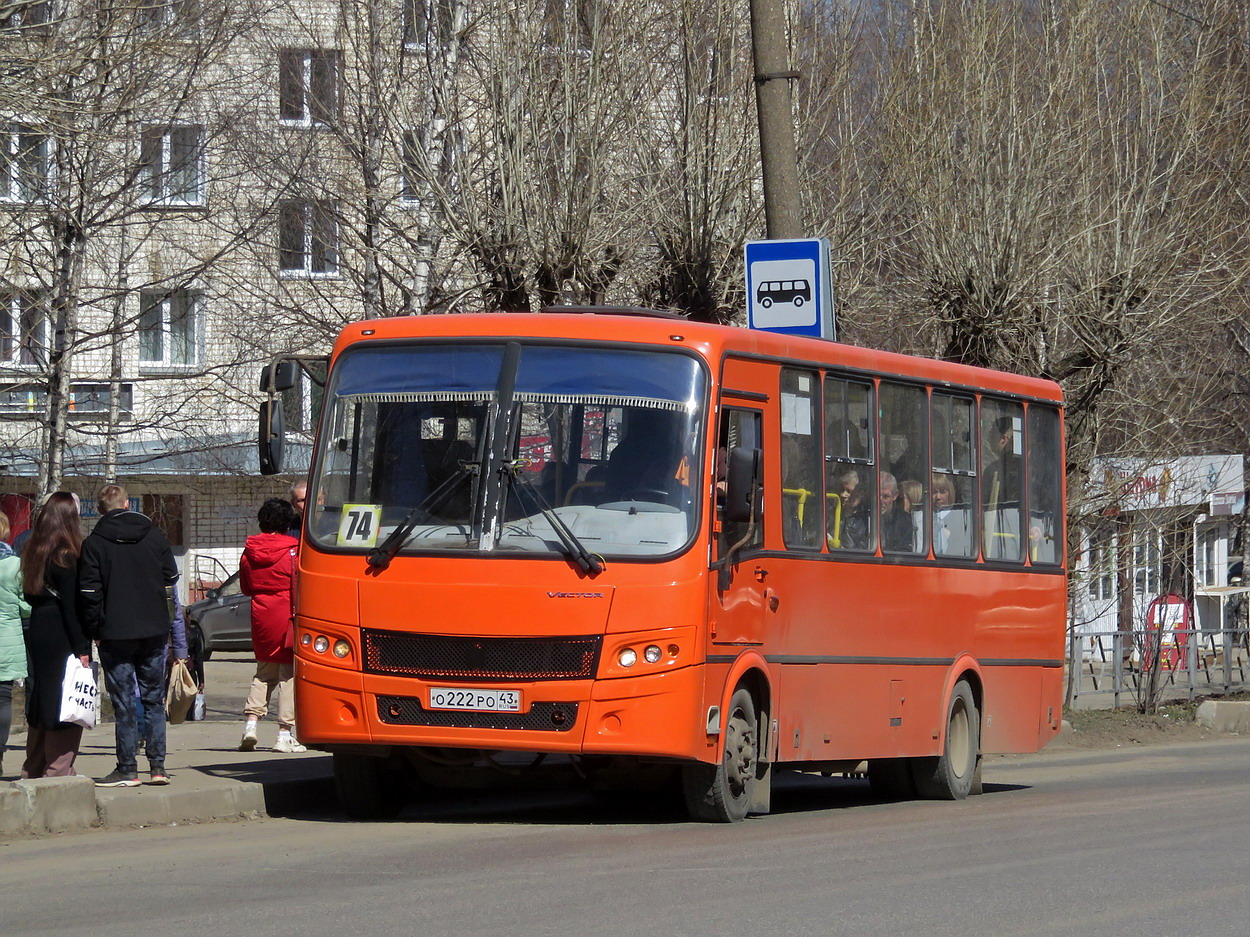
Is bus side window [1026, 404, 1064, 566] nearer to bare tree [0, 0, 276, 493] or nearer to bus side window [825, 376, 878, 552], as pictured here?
bus side window [825, 376, 878, 552]

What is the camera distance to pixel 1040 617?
16.7 m

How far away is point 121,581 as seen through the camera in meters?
11.9

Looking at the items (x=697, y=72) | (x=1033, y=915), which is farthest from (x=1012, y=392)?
(x=1033, y=915)

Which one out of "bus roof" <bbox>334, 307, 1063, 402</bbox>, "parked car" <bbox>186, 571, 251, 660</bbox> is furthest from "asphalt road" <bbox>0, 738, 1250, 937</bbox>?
"parked car" <bbox>186, 571, 251, 660</bbox>

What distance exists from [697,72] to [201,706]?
295 inches

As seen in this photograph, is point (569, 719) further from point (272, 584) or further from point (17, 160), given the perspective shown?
point (17, 160)

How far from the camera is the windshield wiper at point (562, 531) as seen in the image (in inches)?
442

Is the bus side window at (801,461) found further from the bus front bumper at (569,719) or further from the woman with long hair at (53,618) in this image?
the woman with long hair at (53,618)

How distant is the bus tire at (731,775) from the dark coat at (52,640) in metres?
3.54

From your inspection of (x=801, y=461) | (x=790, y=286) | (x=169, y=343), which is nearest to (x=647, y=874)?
(x=801, y=461)

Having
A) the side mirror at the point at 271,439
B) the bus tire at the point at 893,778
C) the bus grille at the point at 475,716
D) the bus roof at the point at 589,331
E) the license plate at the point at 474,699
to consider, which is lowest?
the bus tire at the point at 893,778

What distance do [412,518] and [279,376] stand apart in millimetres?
1398

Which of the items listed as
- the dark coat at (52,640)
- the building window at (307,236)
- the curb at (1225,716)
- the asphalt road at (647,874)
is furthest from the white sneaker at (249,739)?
the curb at (1225,716)

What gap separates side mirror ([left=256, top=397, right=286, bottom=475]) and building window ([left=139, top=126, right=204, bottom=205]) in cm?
919
